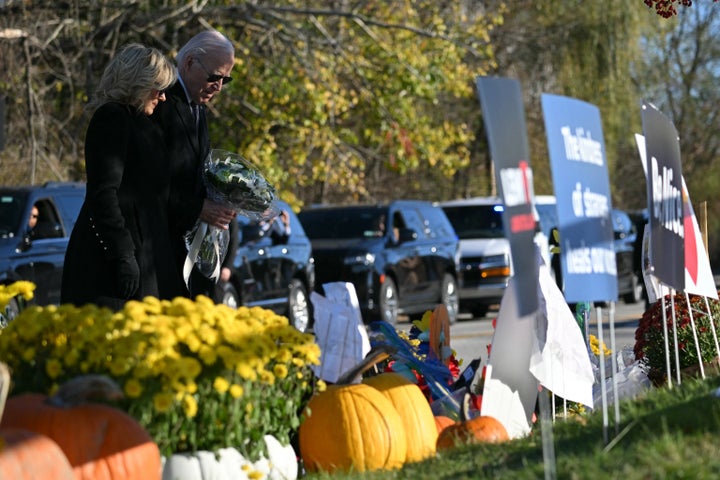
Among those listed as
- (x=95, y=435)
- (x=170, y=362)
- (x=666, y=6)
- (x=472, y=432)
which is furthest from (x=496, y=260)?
(x=95, y=435)

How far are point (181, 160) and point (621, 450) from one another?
8.23 feet

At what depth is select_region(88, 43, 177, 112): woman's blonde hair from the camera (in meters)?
5.91

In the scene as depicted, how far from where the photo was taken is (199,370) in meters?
4.67

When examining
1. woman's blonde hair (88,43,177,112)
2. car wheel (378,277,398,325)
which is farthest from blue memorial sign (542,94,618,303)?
car wheel (378,277,398,325)

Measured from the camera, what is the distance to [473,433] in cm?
574

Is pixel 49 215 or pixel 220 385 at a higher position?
pixel 49 215

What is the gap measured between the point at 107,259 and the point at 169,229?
1.62 ft

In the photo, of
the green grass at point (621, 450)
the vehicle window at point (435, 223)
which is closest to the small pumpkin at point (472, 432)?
the green grass at point (621, 450)

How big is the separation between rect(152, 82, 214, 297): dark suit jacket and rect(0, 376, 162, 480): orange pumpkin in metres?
1.74

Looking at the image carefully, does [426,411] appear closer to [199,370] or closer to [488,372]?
[488,372]

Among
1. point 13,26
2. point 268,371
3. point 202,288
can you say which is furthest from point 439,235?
point 268,371

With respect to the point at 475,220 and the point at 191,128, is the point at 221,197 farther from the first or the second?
the point at 475,220

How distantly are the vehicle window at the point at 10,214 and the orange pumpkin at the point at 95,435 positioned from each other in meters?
9.90

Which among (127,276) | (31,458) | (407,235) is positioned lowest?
(31,458)
